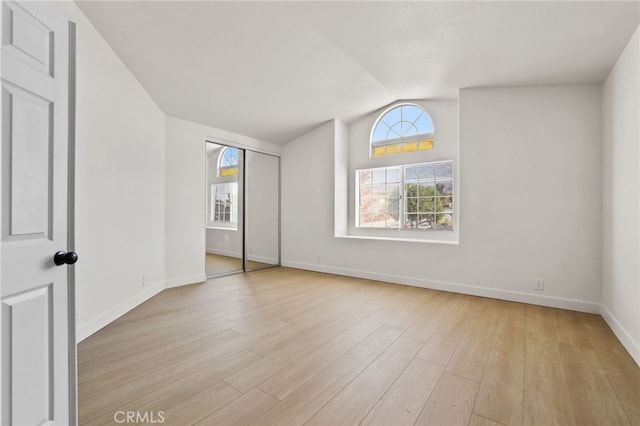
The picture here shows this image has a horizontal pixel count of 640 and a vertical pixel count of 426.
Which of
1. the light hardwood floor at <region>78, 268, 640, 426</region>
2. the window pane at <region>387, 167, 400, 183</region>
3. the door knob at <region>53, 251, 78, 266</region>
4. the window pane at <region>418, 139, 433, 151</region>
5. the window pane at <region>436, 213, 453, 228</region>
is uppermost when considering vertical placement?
the window pane at <region>418, 139, 433, 151</region>

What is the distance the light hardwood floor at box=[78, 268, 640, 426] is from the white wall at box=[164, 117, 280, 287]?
920 mm

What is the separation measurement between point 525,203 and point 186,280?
4.64m

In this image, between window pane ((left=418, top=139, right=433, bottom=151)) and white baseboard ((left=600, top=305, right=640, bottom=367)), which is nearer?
white baseboard ((left=600, top=305, right=640, bottom=367))

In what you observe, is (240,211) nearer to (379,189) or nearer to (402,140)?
(379,189)

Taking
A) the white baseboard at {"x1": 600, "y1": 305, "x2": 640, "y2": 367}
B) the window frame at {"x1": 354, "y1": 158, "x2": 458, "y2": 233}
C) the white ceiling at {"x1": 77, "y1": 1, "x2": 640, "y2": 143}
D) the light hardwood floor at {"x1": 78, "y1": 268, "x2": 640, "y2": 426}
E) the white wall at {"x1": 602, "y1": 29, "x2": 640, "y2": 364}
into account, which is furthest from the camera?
the window frame at {"x1": 354, "y1": 158, "x2": 458, "y2": 233}

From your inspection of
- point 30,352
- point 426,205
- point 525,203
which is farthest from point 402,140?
point 30,352

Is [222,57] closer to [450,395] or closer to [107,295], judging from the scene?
[107,295]

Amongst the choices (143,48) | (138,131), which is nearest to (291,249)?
(138,131)

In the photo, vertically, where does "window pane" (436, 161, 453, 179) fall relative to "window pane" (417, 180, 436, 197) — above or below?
above

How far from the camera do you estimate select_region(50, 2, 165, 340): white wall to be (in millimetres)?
2383

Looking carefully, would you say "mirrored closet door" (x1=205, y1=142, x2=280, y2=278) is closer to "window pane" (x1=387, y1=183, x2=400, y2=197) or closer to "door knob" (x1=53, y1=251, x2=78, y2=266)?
"window pane" (x1=387, y1=183, x2=400, y2=197)

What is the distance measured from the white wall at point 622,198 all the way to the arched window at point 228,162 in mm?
4841

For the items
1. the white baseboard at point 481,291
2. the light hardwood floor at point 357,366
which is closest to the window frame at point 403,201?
the white baseboard at point 481,291

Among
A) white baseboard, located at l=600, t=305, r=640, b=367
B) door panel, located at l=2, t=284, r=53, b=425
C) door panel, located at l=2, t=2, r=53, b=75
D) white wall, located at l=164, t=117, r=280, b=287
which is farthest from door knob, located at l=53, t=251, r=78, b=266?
white baseboard, located at l=600, t=305, r=640, b=367
